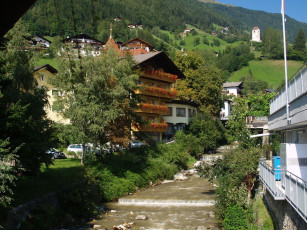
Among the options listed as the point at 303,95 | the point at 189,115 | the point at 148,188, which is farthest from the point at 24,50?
the point at 189,115

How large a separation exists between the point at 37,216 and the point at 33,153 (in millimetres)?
3803

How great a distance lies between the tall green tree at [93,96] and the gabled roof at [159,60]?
632 inches

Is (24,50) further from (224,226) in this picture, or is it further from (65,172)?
(224,226)

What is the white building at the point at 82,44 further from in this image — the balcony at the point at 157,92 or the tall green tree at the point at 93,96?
the balcony at the point at 157,92

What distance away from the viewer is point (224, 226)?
20406 mm

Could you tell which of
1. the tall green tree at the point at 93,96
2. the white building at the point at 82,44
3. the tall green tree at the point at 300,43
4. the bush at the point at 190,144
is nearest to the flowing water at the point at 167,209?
the tall green tree at the point at 93,96

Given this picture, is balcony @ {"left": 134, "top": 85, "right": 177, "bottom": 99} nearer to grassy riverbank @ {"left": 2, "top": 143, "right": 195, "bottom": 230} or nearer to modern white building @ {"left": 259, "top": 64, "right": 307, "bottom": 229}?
grassy riverbank @ {"left": 2, "top": 143, "right": 195, "bottom": 230}

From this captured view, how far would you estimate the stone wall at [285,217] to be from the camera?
38.4ft

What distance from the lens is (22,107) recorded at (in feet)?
64.8

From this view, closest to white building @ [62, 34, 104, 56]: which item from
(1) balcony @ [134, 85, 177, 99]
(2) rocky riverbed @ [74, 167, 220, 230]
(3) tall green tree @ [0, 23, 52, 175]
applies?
(3) tall green tree @ [0, 23, 52, 175]

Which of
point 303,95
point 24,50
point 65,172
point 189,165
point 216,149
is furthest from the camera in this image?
point 216,149

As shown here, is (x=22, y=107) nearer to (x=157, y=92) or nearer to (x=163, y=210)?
(x=163, y=210)

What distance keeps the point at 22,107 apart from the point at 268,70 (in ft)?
439

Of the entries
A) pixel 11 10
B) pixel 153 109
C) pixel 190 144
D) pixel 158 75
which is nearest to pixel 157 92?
pixel 158 75
